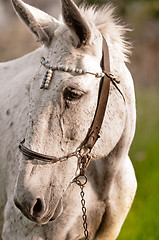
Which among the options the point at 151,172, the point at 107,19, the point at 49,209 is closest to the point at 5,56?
the point at 151,172

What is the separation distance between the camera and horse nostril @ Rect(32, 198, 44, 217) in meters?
2.65

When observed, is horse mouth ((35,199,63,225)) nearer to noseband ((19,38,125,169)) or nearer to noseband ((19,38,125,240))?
noseband ((19,38,125,240))

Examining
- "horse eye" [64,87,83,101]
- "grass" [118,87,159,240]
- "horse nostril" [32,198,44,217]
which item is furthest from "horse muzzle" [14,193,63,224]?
"grass" [118,87,159,240]

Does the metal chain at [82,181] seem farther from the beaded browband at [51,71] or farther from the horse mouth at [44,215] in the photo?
the beaded browband at [51,71]

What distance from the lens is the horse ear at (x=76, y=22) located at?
261cm

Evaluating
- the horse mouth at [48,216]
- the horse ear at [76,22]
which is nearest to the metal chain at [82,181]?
the horse mouth at [48,216]

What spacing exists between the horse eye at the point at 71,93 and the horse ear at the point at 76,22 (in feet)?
1.18

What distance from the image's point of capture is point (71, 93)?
2.67 meters

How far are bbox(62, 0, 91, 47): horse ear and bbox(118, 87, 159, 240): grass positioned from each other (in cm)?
381

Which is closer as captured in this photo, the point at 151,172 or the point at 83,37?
the point at 83,37

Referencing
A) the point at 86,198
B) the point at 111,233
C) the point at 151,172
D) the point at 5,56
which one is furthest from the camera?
the point at 5,56

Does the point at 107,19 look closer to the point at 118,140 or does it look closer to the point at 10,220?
the point at 118,140

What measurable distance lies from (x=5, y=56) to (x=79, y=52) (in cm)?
745

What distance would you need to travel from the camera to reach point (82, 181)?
3.33m
